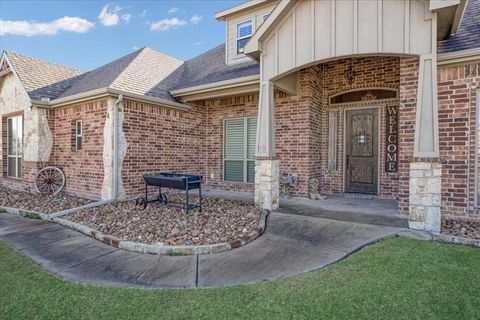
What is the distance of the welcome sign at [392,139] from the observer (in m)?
6.97

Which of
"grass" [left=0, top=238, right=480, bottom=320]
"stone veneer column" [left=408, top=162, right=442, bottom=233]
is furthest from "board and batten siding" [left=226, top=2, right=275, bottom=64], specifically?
"grass" [left=0, top=238, right=480, bottom=320]

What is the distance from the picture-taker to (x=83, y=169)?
7.94 meters

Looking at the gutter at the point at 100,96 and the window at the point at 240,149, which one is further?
the window at the point at 240,149

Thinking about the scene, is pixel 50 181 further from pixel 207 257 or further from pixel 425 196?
pixel 425 196

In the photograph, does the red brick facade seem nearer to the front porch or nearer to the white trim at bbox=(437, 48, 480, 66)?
the white trim at bbox=(437, 48, 480, 66)

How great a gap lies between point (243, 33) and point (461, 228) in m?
7.67

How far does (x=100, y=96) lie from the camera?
722 centimetres

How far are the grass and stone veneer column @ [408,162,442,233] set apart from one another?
898 millimetres

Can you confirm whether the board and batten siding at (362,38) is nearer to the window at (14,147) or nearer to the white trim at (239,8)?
the white trim at (239,8)

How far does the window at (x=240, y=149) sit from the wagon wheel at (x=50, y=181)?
5.09m

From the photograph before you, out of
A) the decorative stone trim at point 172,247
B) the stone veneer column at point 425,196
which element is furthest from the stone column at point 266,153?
the stone veneer column at point 425,196

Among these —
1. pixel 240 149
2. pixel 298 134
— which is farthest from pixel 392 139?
pixel 240 149

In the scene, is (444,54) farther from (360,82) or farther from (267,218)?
(267,218)

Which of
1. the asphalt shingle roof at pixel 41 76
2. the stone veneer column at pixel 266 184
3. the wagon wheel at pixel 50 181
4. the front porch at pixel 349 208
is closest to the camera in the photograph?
the front porch at pixel 349 208
